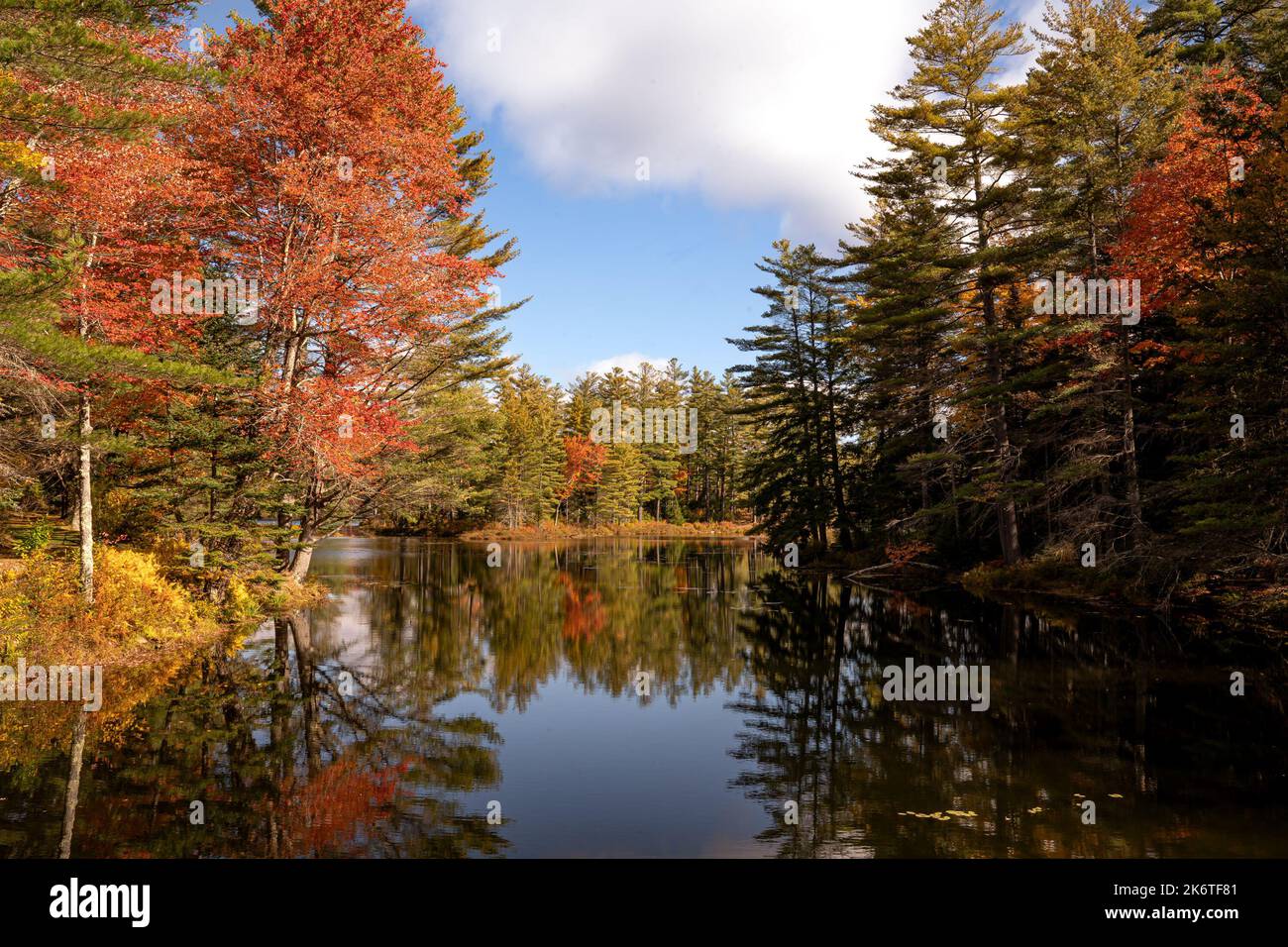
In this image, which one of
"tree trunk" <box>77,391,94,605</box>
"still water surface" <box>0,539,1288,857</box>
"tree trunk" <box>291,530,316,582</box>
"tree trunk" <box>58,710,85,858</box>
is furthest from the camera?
"tree trunk" <box>291,530,316,582</box>

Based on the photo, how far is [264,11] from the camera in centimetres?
2162

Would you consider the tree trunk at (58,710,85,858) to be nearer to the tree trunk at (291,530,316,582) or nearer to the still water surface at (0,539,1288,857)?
the still water surface at (0,539,1288,857)

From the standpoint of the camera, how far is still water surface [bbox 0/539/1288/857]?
6.44m

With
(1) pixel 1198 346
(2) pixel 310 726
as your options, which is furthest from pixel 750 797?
(1) pixel 1198 346

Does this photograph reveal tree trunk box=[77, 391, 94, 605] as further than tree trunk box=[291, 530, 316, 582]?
No

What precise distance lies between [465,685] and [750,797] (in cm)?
670

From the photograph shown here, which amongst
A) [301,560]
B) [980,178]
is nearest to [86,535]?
[301,560]

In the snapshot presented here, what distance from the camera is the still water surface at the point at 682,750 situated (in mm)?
6441

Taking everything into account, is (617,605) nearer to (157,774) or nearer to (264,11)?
(157,774)

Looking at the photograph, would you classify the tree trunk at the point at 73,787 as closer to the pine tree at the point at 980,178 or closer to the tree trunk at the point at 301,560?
the tree trunk at the point at 301,560

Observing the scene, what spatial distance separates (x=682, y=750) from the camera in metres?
9.35

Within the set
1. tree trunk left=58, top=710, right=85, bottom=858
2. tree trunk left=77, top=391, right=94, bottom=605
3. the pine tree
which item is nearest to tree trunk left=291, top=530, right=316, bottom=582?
tree trunk left=77, top=391, right=94, bottom=605

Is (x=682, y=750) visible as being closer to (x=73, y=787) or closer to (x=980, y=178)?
(x=73, y=787)

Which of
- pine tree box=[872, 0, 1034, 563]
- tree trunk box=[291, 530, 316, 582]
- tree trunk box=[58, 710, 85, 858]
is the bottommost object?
tree trunk box=[58, 710, 85, 858]
